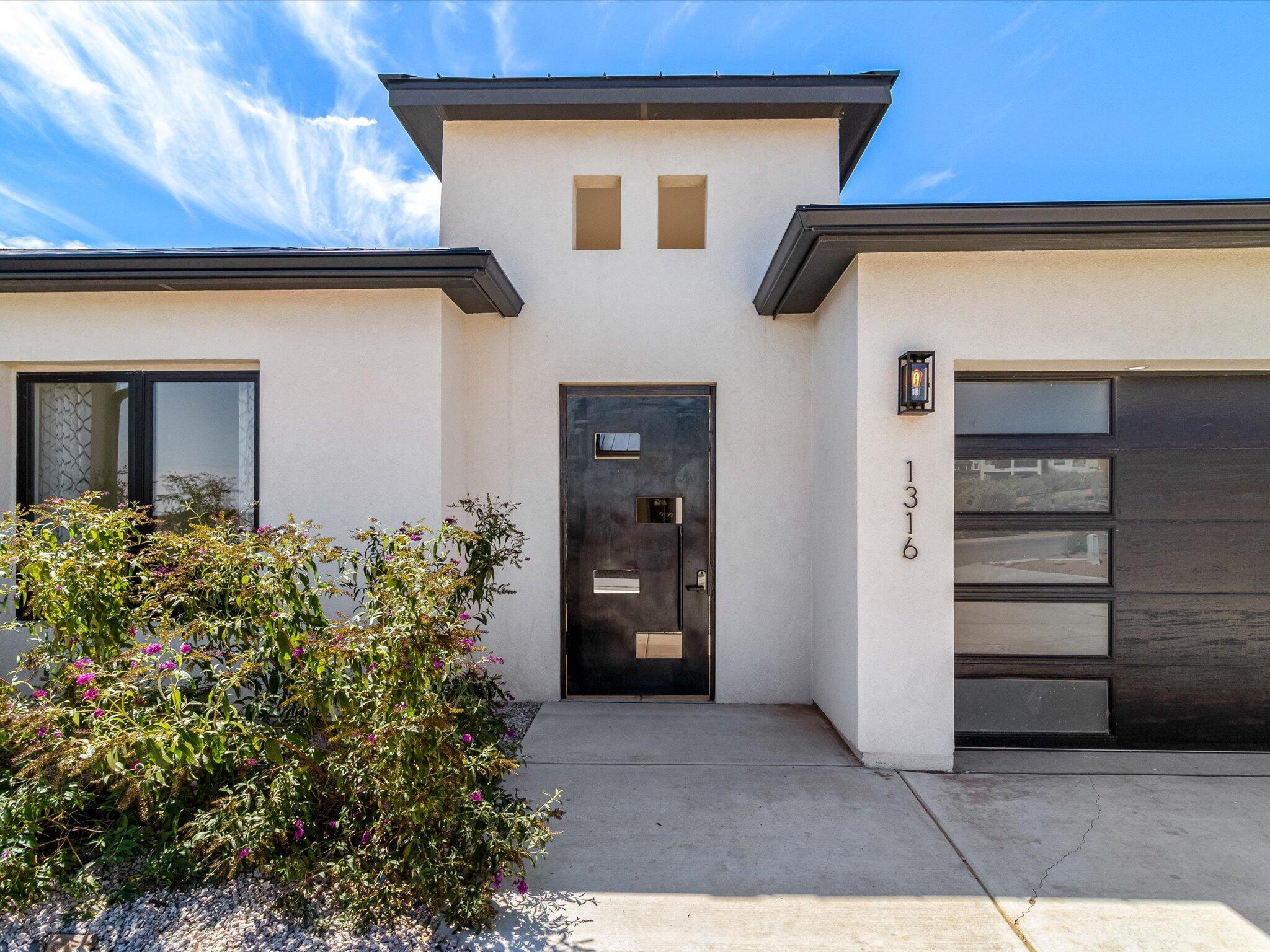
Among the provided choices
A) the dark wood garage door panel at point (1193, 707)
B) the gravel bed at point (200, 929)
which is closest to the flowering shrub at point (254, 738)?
the gravel bed at point (200, 929)

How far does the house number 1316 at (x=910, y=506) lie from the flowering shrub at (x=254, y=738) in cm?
274

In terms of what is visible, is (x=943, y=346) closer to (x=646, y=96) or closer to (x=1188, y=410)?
(x=1188, y=410)

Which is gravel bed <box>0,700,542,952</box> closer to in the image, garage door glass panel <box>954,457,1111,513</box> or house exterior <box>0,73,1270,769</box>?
house exterior <box>0,73,1270,769</box>

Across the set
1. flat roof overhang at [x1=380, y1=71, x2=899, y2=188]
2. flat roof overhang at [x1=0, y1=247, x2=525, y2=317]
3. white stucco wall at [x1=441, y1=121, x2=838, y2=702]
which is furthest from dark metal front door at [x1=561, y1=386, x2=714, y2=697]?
flat roof overhang at [x1=380, y1=71, x2=899, y2=188]

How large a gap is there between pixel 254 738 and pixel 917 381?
403cm

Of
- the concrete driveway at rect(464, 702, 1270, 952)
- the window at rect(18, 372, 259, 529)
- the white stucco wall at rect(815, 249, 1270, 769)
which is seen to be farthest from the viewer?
the window at rect(18, 372, 259, 529)

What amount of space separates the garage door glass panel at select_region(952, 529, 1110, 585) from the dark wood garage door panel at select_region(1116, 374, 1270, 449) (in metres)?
0.75

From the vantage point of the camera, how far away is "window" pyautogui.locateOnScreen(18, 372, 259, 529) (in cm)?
448

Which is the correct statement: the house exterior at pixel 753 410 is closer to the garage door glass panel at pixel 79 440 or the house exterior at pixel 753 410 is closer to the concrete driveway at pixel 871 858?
the garage door glass panel at pixel 79 440

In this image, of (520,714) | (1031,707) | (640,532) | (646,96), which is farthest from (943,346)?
(520,714)

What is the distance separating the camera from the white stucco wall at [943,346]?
151 inches

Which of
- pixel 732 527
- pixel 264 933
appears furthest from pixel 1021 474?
pixel 264 933

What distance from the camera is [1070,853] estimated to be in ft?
9.61

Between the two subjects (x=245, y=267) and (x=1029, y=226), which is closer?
(x=1029, y=226)
